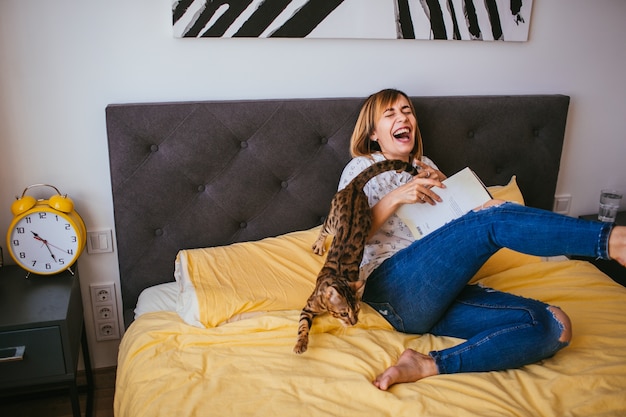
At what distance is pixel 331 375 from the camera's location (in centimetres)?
152

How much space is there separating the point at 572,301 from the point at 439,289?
2.01 ft

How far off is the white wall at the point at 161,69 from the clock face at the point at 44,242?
0.58 ft

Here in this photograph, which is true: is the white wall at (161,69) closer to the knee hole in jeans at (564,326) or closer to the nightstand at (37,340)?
the nightstand at (37,340)

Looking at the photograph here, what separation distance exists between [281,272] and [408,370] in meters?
0.60

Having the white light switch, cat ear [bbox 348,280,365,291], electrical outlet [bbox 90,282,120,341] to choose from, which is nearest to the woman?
cat ear [bbox 348,280,365,291]

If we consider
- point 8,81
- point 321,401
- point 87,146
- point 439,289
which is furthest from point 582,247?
point 8,81

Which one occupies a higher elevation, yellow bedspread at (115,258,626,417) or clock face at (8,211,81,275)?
clock face at (8,211,81,275)

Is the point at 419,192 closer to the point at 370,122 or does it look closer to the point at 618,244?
the point at 370,122

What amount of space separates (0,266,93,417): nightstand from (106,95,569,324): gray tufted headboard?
0.31 meters

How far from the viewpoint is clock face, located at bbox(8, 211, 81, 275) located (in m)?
1.87

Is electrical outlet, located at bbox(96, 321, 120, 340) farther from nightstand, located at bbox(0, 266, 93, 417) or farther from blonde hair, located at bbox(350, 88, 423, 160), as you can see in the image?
blonde hair, located at bbox(350, 88, 423, 160)

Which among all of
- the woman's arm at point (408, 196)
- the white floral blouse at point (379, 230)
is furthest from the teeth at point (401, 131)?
the woman's arm at point (408, 196)

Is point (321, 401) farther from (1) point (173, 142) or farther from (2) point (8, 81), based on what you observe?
(2) point (8, 81)

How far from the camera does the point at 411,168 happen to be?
1.85 meters
